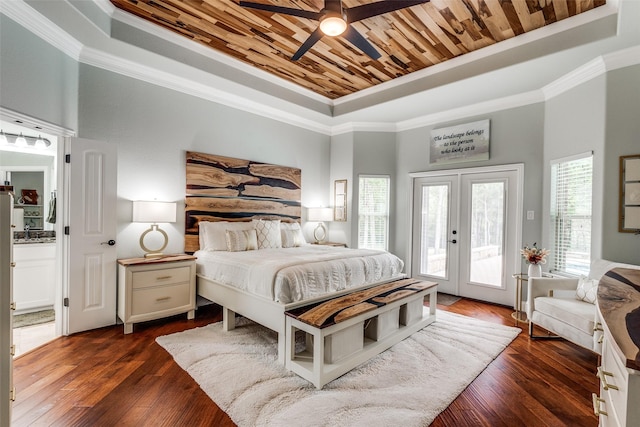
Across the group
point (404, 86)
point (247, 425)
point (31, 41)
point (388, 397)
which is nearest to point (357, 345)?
point (388, 397)

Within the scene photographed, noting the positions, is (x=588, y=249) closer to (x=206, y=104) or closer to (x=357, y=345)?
(x=357, y=345)

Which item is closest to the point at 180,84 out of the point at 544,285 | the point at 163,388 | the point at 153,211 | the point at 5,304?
the point at 153,211

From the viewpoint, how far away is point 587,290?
9.45ft

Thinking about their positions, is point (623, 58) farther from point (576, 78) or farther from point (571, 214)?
point (571, 214)

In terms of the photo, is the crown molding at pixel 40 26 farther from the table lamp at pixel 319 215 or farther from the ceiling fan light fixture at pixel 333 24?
the table lamp at pixel 319 215

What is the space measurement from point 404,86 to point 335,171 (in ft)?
6.55

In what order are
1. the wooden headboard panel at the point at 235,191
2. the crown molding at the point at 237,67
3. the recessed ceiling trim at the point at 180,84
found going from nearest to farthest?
the crown molding at the point at 237,67, the recessed ceiling trim at the point at 180,84, the wooden headboard panel at the point at 235,191

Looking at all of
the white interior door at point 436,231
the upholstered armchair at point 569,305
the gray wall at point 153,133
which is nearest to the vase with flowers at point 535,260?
the upholstered armchair at point 569,305

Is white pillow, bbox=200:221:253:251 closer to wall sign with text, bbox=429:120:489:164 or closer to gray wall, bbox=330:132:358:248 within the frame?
gray wall, bbox=330:132:358:248

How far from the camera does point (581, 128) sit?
11.2 feet

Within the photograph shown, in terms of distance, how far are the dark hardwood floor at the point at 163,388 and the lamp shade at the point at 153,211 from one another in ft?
4.01

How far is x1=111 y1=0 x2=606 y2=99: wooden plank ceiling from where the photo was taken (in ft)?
8.97

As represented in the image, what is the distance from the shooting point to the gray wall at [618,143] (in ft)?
9.80

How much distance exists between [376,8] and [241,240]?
2.89 m
